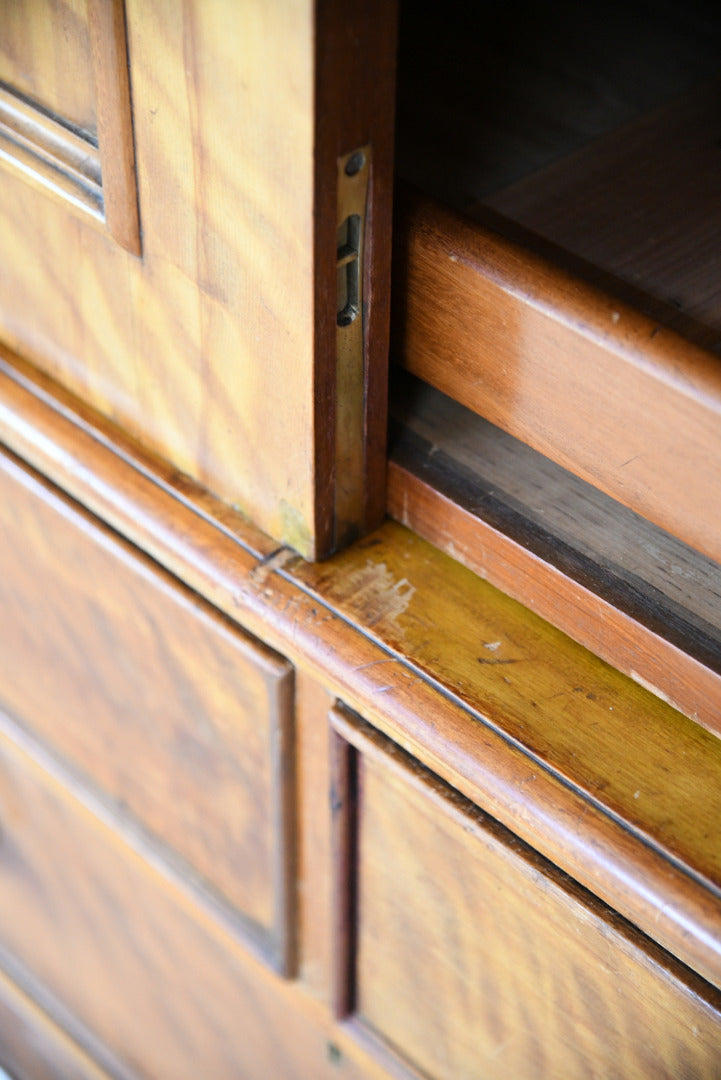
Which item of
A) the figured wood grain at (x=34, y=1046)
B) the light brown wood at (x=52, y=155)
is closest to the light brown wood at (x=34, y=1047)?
the figured wood grain at (x=34, y=1046)

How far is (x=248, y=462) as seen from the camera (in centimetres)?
45

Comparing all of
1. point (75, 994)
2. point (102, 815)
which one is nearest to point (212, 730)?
point (102, 815)

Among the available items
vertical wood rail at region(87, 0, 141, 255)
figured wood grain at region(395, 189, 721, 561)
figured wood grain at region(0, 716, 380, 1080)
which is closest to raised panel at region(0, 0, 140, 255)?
vertical wood rail at region(87, 0, 141, 255)

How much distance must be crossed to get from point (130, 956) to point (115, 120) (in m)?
0.56

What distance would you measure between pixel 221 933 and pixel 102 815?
10 centimetres

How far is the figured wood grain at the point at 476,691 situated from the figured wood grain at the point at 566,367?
0.07 m

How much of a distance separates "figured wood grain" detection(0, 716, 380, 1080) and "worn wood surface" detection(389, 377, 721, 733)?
0.29 m

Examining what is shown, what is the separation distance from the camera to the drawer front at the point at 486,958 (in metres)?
0.39

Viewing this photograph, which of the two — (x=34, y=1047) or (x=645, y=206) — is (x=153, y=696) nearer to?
(x=645, y=206)

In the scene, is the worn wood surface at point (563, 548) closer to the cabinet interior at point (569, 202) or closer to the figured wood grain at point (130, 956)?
the cabinet interior at point (569, 202)

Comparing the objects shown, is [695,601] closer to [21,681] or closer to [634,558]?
[634,558]

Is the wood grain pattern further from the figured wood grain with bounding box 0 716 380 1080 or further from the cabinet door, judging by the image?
the figured wood grain with bounding box 0 716 380 1080

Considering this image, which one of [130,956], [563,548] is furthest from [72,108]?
[130,956]

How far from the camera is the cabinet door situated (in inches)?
13.5
